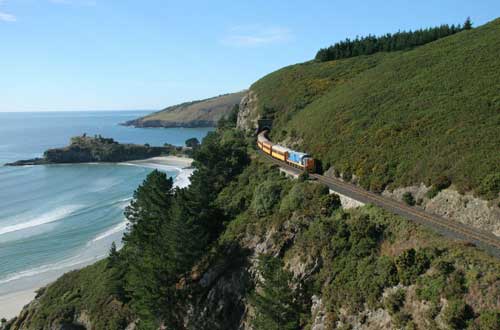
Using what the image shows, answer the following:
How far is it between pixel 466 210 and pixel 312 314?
1229 centimetres

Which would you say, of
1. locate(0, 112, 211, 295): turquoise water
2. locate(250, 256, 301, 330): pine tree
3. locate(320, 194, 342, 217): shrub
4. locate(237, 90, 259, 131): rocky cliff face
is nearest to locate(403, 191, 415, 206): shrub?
locate(320, 194, 342, 217): shrub

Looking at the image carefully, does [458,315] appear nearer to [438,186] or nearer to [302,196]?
[438,186]

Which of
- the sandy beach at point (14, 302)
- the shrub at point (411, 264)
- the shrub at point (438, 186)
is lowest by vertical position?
the sandy beach at point (14, 302)

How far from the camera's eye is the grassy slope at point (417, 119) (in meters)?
30.8

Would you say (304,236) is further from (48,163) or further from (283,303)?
(48,163)

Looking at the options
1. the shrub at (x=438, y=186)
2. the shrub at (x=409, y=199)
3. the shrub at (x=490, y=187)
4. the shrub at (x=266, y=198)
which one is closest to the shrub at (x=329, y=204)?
the shrub at (x=409, y=199)

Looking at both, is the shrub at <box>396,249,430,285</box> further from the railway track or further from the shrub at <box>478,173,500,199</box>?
the shrub at <box>478,173,500,199</box>

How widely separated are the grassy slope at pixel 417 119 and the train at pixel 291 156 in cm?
211

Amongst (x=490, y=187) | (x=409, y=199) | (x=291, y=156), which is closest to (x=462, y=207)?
(x=490, y=187)

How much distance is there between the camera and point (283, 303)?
76.1 ft

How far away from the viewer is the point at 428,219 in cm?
2530

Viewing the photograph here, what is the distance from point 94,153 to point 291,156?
13132cm

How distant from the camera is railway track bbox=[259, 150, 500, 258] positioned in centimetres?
2134

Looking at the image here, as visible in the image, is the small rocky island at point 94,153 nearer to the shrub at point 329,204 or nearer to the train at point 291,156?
the train at point 291,156
